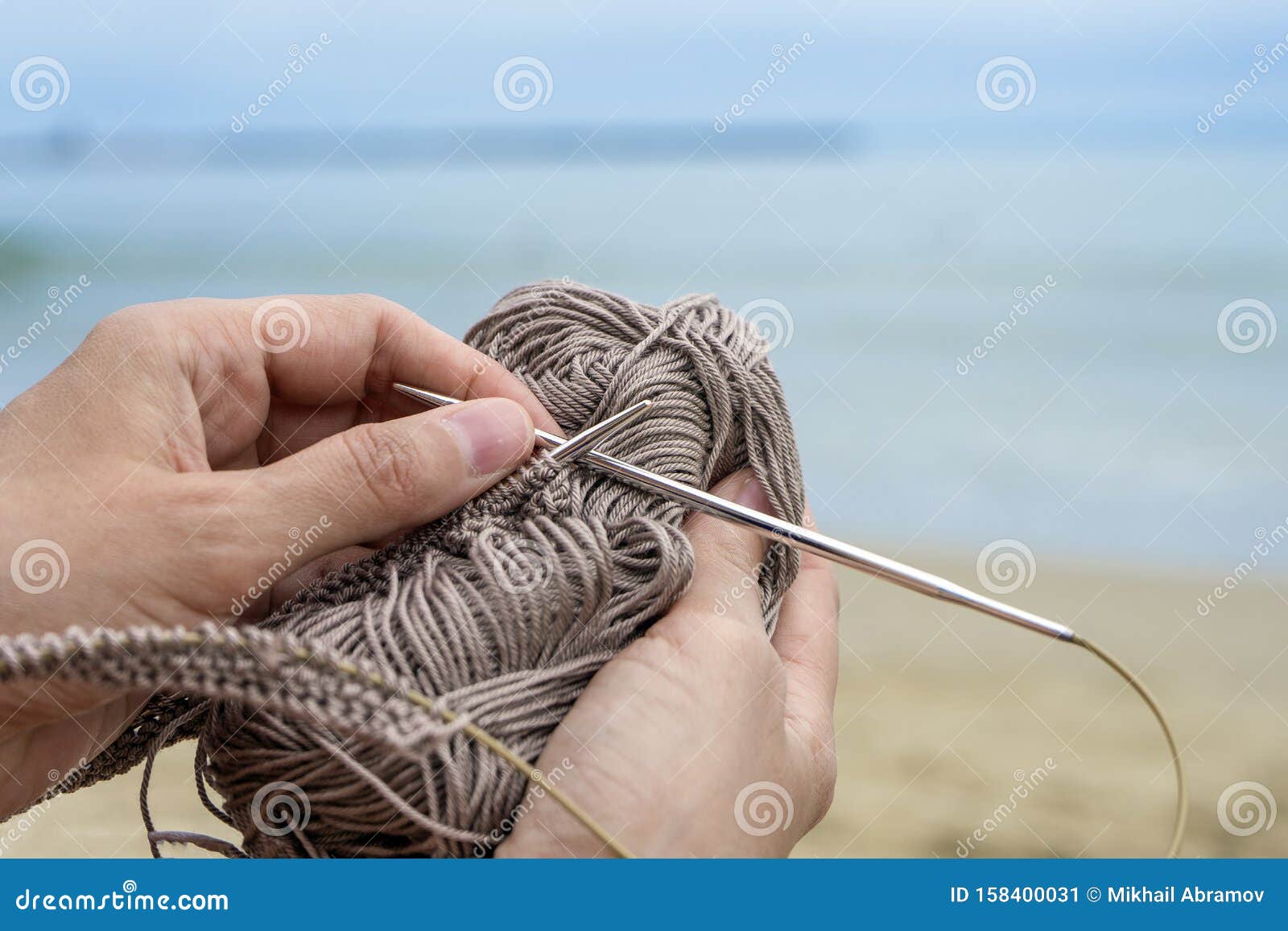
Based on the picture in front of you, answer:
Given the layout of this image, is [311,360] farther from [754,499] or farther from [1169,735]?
[1169,735]

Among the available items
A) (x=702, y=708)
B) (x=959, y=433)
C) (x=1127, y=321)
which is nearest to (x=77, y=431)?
(x=702, y=708)

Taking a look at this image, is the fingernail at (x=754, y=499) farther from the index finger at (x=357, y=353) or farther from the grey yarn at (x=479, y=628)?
the index finger at (x=357, y=353)

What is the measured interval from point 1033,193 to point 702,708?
17.1ft

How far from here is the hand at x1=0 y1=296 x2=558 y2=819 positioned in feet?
2.92

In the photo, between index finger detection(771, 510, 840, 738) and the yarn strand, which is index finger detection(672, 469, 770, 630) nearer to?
index finger detection(771, 510, 840, 738)

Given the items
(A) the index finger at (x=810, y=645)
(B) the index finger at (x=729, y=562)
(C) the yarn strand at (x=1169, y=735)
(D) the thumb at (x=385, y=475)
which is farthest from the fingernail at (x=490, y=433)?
(C) the yarn strand at (x=1169, y=735)

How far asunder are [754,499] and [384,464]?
44 cm

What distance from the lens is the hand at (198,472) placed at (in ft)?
2.92

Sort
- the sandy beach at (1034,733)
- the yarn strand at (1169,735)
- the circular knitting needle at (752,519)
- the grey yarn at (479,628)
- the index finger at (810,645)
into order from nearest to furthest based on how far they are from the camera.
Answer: the grey yarn at (479,628), the yarn strand at (1169,735), the circular knitting needle at (752,519), the index finger at (810,645), the sandy beach at (1034,733)

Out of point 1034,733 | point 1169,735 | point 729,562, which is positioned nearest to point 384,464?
point 729,562

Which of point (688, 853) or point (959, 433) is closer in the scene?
point (688, 853)

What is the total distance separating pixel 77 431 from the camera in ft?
3.07

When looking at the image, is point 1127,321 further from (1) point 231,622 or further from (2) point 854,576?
(1) point 231,622

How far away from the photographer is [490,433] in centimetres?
101
